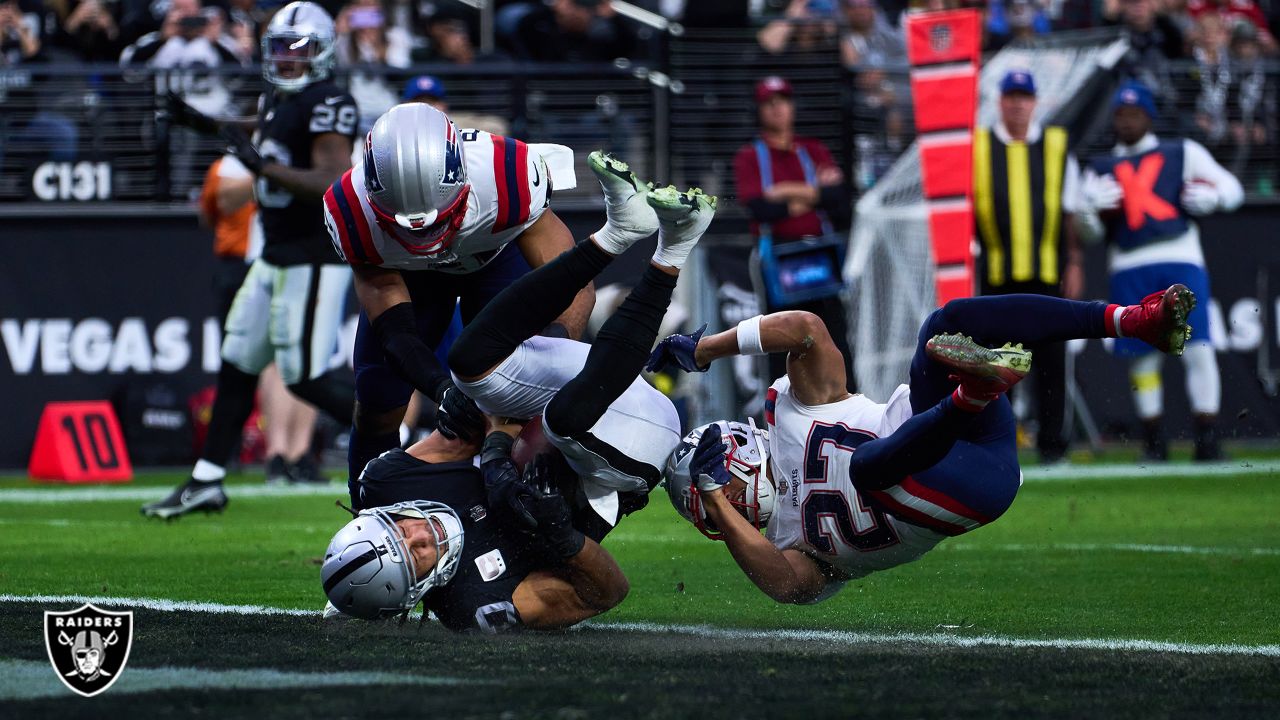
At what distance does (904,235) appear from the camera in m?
11.8

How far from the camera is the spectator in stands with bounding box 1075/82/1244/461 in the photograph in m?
10.2

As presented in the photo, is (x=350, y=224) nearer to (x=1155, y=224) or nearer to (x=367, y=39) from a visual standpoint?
(x=1155, y=224)

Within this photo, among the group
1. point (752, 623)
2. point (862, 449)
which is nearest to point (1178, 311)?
point (862, 449)

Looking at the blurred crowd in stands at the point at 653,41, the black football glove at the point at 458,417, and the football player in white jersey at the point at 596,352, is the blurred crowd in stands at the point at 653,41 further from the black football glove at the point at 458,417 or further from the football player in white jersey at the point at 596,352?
the football player in white jersey at the point at 596,352

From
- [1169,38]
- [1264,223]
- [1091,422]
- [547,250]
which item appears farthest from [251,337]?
[1169,38]

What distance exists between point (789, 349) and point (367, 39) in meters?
7.45

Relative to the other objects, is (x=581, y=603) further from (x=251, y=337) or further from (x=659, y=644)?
(x=251, y=337)

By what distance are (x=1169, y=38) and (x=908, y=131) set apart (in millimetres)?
2443

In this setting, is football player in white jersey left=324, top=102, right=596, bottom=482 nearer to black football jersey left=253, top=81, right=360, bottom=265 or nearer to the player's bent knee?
the player's bent knee

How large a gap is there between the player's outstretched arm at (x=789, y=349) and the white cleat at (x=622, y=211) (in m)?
0.55

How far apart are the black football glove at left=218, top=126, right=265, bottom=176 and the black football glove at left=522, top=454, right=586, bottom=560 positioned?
3.32 meters

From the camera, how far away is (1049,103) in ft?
39.7

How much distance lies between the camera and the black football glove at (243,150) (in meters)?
7.55

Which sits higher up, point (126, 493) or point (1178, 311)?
point (1178, 311)
